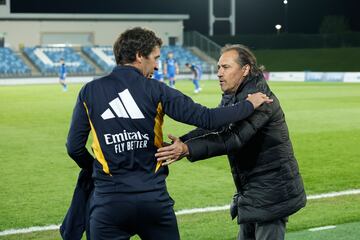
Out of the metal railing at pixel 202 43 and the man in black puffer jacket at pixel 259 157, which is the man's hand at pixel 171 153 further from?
the metal railing at pixel 202 43

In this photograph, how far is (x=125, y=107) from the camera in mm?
3793

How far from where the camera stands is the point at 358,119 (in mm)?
18328

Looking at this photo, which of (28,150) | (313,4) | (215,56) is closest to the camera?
(28,150)

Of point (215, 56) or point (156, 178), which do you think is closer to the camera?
point (156, 178)

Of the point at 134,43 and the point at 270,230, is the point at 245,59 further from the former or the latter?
the point at 270,230

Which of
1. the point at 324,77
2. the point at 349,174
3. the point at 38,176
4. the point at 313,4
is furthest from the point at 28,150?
the point at 313,4

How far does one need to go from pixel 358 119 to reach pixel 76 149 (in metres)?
15.2

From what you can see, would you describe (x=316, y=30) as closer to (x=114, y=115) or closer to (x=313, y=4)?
(x=313, y=4)

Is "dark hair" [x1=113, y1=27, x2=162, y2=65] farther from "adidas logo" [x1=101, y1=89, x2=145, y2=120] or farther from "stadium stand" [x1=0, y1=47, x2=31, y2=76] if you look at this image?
"stadium stand" [x1=0, y1=47, x2=31, y2=76]

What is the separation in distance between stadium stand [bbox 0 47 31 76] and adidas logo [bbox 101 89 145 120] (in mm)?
43914

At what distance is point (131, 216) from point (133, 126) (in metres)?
0.50

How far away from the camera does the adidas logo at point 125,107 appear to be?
3.79 m

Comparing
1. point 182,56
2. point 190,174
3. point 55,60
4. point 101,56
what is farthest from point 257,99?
point 182,56

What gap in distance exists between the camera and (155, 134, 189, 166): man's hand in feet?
12.7
